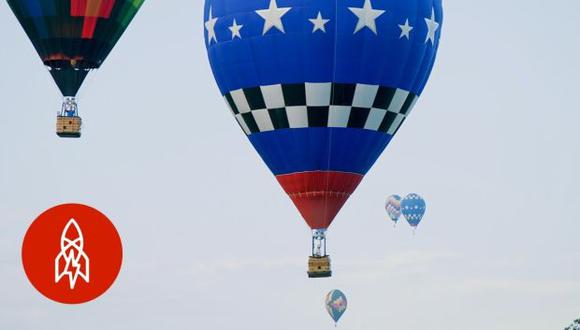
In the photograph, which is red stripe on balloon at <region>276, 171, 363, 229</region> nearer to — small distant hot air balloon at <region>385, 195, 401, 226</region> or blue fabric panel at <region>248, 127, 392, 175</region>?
blue fabric panel at <region>248, 127, 392, 175</region>

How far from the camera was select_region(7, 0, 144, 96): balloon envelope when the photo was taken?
4759 cm

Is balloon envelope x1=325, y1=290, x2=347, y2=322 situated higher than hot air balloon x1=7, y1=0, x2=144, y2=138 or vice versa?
hot air balloon x1=7, y1=0, x2=144, y2=138

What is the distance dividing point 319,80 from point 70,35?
6.99 meters

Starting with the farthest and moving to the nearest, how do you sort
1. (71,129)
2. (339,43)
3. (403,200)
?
(403,200), (71,129), (339,43)

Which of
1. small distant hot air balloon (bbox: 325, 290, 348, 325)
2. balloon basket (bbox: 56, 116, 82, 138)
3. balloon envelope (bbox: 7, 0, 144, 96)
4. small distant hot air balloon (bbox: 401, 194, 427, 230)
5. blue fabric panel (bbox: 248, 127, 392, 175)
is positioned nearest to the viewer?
blue fabric panel (bbox: 248, 127, 392, 175)

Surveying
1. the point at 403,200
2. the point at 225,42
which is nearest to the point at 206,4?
the point at 225,42

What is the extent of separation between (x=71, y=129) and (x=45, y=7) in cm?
298

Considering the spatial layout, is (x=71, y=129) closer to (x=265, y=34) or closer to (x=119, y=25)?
(x=119, y=25)

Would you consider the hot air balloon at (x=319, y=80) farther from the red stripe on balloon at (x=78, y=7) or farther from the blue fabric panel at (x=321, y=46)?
the red stripe on balloon at (x=78, y=7)

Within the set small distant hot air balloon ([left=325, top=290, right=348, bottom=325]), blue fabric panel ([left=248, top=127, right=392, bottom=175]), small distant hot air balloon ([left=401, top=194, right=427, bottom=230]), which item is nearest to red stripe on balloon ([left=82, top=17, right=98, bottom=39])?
blue fabric panel ([left=248, top=127, right=392, bottom=175])

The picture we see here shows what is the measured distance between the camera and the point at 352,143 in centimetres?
4506

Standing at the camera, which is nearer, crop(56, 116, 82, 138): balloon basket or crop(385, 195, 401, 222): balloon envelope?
crop(56, 116, 82, 138): balloon basket

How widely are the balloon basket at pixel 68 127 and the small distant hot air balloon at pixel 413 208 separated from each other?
31.5 metres

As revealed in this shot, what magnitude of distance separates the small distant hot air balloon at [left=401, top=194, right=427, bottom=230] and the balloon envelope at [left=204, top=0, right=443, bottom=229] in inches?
1243
